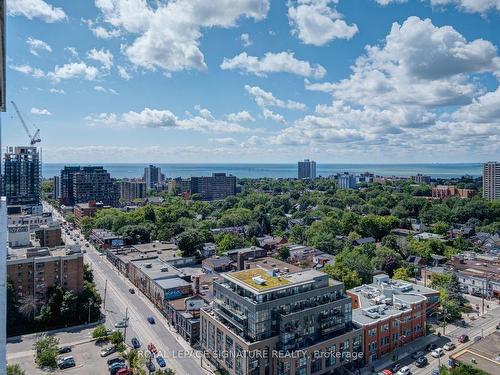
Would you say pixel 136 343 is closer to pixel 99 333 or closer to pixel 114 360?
pixel 114 360

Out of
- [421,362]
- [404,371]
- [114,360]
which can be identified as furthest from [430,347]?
[114,360]

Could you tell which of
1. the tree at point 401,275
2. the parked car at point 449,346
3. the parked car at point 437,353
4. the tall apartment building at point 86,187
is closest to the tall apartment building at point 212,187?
the tall apartment building at point 86,187

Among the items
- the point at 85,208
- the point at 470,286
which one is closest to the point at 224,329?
the point at 470,286

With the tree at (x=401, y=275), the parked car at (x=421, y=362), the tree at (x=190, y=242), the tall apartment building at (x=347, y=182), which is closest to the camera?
the parked car at (x=421, y=362)

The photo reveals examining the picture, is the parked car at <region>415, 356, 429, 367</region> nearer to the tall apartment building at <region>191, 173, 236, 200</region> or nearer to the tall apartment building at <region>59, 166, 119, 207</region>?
the tall apartment building at <region>59, 166, 119, 207</region>

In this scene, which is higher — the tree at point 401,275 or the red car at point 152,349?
the tree at point 401,275

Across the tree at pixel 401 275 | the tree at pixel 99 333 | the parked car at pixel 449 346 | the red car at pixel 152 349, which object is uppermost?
the tree at pixel 401 275

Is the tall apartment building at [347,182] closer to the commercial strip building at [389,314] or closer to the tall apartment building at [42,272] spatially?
the commercial strip building at [389,314]
